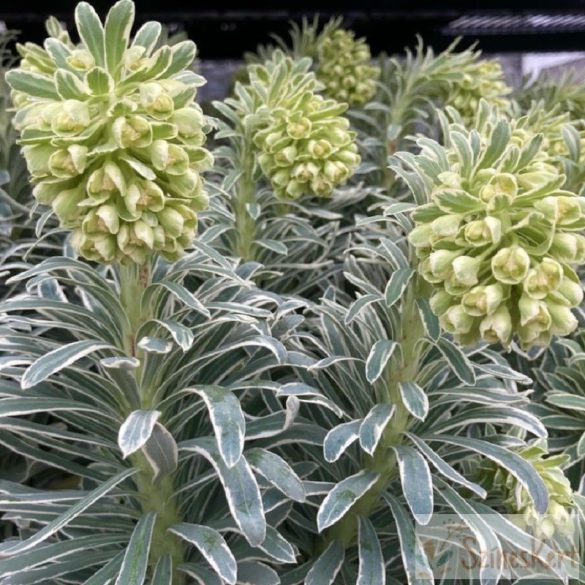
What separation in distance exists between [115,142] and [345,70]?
129cm

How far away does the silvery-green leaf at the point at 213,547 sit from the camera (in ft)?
2.38

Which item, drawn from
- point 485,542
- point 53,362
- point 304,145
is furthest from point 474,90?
point 53,362

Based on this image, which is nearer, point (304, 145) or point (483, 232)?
point (483, 232)

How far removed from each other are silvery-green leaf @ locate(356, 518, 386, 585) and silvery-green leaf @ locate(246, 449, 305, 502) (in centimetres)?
17

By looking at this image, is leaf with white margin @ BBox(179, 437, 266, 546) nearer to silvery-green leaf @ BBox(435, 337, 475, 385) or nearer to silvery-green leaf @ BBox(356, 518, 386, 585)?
silvery-green leaf @ BBox(356, 518, 386, 585)

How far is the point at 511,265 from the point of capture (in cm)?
65

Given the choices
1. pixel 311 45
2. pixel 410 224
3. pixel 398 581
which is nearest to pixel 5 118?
pixel 311 45

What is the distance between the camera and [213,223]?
123cm

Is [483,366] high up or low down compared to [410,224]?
down

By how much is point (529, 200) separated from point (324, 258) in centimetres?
76

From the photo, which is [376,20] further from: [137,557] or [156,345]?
[137,557]

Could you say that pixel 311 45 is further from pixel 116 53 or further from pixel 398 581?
pixel 398 581

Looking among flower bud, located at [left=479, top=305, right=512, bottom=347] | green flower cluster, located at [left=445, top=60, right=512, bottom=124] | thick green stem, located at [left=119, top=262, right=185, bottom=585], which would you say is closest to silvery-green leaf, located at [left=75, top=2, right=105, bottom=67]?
thick green stem, located at [left=119, top=262, right=185, bottom=585]

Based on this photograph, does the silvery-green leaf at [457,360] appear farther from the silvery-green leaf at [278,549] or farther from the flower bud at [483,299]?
the silvery-green leaf at [278,549]
